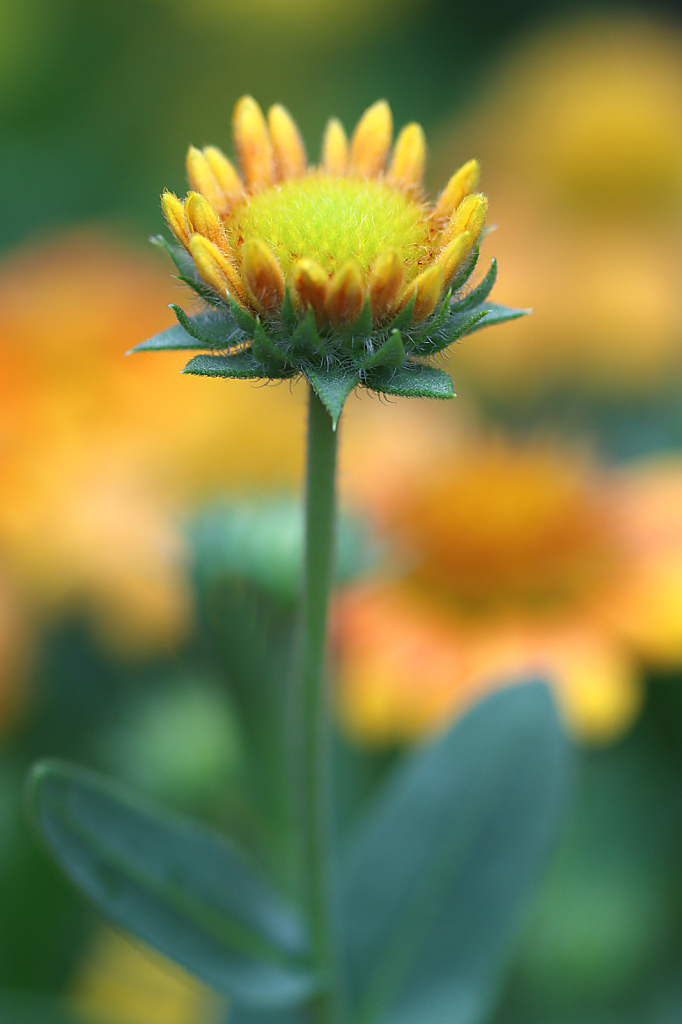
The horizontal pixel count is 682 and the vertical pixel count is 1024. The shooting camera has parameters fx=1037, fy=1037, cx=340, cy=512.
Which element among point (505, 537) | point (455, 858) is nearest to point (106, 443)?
point (505, 537)

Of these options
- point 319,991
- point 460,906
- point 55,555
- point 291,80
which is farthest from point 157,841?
point 291,80

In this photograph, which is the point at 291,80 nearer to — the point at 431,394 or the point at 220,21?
the point at 220,21

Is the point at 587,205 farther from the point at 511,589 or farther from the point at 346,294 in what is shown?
the point at 346,294

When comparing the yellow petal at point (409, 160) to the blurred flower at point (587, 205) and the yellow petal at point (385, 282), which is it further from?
the blurred flower at point (587, 205)

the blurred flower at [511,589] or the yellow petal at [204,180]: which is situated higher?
the yellow petal at [204,180]

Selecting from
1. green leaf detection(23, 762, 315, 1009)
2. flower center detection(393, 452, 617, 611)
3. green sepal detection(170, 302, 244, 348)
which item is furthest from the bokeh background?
green sepal detection(170, 302, 244, 348)

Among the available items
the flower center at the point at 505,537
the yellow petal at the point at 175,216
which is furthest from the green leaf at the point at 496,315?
the flower center at the point at 505,537
